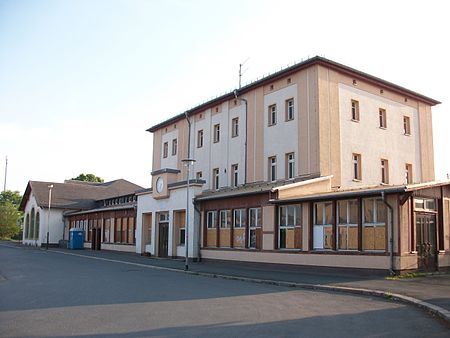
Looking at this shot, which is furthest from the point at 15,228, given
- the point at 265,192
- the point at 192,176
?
the point at 265,192

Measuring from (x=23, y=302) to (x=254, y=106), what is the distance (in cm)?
2311

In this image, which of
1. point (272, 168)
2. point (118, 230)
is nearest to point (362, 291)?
point (272, 168)

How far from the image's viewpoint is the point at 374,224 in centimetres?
2092

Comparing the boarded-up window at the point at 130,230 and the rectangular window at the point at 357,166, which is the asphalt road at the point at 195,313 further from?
the boarded-up window at the point at 130,230

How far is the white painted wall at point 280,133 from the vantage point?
30000 millimetres

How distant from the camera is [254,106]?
33531 mm

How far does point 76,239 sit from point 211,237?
25.5m

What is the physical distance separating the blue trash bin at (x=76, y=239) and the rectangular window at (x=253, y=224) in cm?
2908

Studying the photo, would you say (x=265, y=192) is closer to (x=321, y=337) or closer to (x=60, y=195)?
(x=321, y=337)

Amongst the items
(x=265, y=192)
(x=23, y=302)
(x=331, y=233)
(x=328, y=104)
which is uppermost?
(x=328, y=104)

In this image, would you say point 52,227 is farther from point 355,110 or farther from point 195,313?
point 195,313

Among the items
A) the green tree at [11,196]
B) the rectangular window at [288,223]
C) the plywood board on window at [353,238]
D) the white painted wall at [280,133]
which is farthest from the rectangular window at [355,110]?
the green tree at [11,196]

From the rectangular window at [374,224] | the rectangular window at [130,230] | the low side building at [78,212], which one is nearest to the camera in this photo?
the rectangular window at [374,224]

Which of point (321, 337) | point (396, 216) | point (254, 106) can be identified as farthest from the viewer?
point (254, 106)
